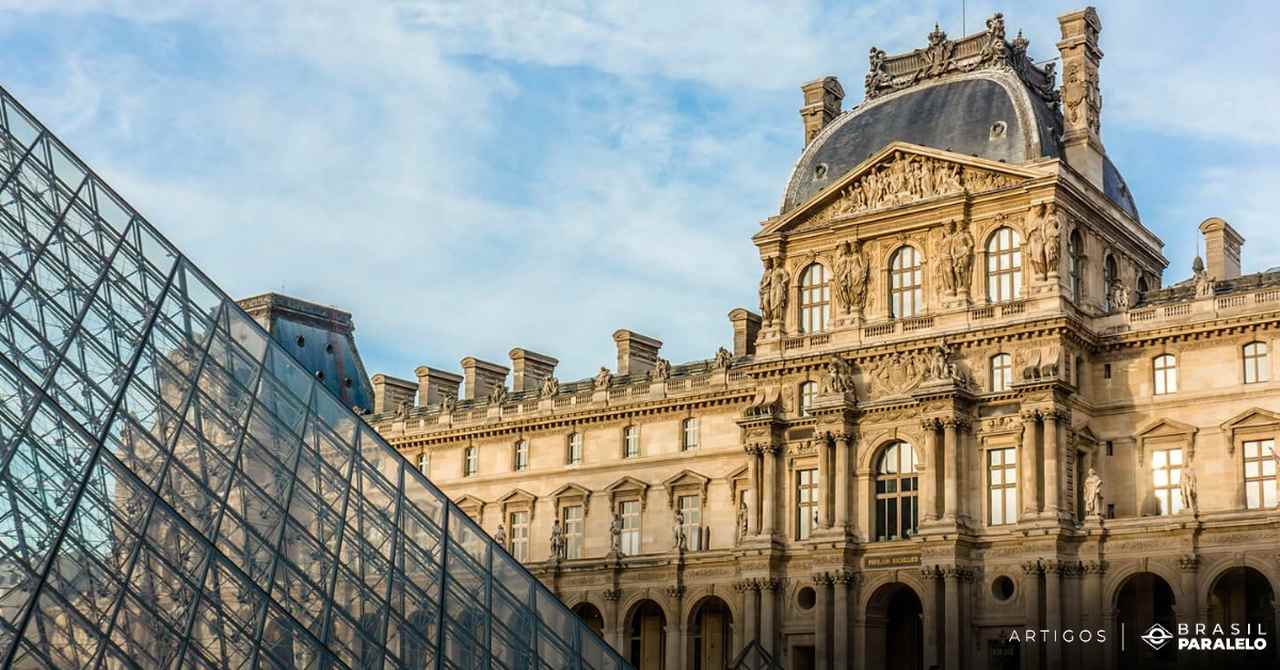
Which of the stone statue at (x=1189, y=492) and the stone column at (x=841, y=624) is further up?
the stone statue at (x=1189, y=492)

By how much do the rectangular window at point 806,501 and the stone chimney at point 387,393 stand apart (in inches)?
899

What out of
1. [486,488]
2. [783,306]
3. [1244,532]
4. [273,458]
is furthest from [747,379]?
[273,458]

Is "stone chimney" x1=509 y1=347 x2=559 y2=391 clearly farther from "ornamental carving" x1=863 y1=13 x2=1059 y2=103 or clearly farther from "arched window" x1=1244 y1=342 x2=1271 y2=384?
"arched window" x1=1244 y1=342 x2=1271 y2=384

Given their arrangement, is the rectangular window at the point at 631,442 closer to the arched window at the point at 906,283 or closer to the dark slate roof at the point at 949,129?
the dark slate roof at the point at 949,129

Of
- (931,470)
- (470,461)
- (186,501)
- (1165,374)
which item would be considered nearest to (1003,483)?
(931,470)

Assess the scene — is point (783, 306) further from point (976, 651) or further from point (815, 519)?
point (976, 651)

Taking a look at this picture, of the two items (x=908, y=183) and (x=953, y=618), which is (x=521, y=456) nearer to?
(x=908, y=183)

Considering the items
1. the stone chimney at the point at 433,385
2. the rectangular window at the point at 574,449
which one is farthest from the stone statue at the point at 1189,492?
the stone chimney at the point at 433,385

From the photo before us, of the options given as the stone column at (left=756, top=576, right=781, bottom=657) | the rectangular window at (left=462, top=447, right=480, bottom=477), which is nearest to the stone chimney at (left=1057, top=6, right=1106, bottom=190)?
the stone column at (left=756, top=576, right=781, bottom=657)

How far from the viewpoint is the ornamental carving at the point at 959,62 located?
48781 millimetres

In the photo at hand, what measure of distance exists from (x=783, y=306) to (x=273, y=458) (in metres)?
24.0

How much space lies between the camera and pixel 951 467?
1741 inches

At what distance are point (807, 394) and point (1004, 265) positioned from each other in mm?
6605

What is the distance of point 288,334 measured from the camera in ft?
239
